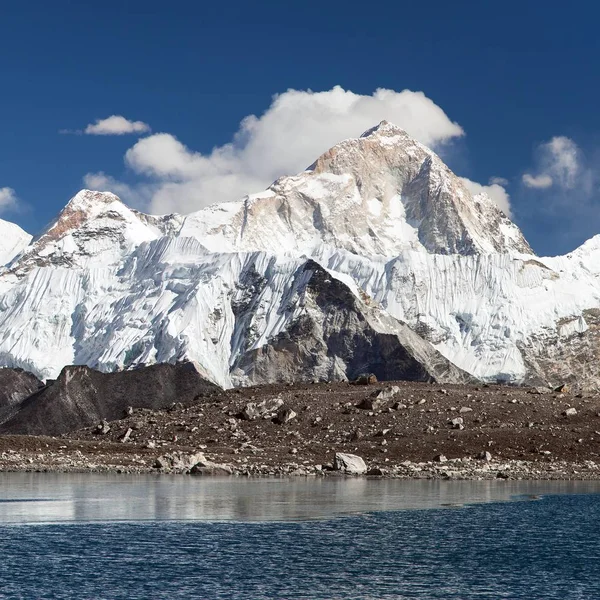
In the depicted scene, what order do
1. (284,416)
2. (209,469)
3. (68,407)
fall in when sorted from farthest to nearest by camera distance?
1. (68,407)
2. (284,416)
3. (209,469)

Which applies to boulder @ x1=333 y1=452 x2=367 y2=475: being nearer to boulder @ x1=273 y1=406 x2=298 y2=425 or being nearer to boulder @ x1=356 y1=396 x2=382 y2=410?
boulder @ x1=273 y1=406 x2=298 y2=425

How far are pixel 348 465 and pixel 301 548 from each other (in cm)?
4235

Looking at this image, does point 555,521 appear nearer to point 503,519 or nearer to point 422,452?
point 503,519

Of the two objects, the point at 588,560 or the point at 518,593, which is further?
the point at 588,560

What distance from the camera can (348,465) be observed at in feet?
292

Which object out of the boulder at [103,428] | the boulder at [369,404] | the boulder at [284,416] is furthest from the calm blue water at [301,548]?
the boulder at [103,428]

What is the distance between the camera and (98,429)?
4584 inches

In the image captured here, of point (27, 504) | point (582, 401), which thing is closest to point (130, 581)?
point (27, 504)

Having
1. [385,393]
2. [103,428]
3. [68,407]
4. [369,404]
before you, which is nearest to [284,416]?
[369,404]

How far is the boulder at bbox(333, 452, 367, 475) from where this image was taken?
88625 millimetres

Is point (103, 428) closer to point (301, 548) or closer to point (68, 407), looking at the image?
point (301, 548)

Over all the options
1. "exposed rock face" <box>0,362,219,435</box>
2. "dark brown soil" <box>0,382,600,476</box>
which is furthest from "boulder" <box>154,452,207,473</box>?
"exposed rock face" <box>0,362,219,435</box>

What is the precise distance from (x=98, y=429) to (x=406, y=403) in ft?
105

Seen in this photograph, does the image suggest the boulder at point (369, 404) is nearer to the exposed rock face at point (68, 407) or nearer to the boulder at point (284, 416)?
the boulder at point (284, 416)
